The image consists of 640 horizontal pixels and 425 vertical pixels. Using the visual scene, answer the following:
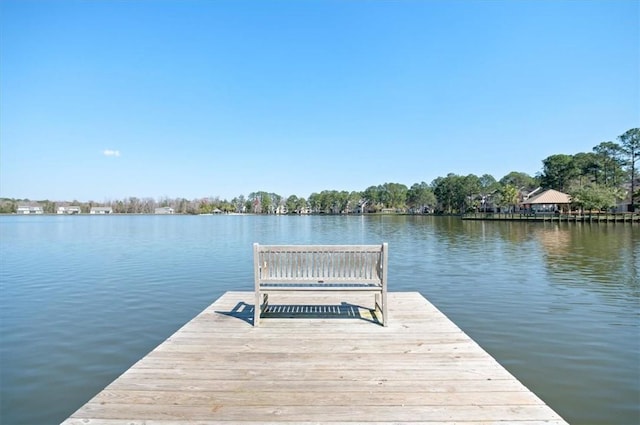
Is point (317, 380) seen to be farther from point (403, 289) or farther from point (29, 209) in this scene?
point (29, 209)

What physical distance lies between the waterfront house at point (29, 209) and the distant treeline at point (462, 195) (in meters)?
2.61

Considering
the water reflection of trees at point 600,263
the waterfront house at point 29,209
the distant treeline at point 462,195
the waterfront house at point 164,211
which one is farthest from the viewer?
the waterfront house at point 164,211

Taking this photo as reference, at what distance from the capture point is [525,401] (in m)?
3.33

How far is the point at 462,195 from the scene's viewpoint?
93.8m

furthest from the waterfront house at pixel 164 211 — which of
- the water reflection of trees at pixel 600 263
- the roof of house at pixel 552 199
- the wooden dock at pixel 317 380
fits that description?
the wooden dock at pixel 317 380

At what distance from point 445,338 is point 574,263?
14.1 m

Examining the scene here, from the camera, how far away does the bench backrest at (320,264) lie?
5473 mm

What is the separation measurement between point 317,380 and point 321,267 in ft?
6.67

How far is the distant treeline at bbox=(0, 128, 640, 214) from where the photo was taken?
64650 mm

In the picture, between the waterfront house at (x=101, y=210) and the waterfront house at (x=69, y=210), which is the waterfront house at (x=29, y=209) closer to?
the waterfront house at (x=69, y=210)

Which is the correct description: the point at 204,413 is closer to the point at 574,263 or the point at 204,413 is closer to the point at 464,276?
the point at 464,276

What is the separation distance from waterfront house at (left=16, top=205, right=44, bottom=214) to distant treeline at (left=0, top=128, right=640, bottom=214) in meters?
2.61

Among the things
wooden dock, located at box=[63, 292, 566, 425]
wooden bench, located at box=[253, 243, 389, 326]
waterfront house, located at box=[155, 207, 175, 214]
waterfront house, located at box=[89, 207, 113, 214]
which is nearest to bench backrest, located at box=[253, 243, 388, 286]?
wooden bench, located at box=[253, 243, 389, 326]

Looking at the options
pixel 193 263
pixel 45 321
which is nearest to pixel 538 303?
pixel 45 321
